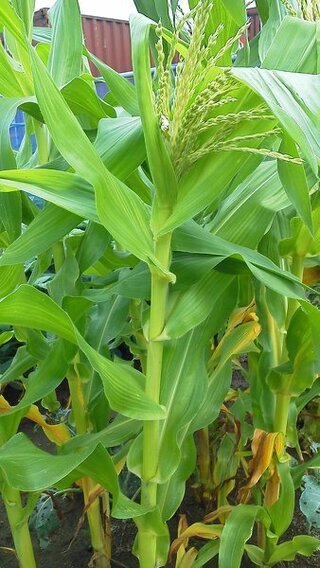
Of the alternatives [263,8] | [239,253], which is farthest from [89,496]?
[263,8]

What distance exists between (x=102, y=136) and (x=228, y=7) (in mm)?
231

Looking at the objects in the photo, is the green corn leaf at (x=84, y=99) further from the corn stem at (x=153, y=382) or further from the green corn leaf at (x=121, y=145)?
the corn stem at (x=153, y=382)

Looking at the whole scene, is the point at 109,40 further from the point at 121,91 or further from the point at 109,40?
the point at 121,91

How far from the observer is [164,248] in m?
0.66

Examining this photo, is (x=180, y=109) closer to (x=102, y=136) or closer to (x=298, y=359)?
(x=102, y=136)

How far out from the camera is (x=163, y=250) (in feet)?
2.17

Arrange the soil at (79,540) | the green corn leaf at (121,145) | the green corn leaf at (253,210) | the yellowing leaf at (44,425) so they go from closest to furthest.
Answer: the green corn leaf at (121,145) < the green corn leaf at (253,210) < the yellowing leaf at (44,425) < the soil at (79,540)

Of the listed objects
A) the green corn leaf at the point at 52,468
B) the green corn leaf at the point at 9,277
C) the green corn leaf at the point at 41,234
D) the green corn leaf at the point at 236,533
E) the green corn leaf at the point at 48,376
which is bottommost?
the green corn leaf at the point at 236,533

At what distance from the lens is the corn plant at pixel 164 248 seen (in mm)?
538

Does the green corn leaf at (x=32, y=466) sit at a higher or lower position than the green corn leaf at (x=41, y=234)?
lower

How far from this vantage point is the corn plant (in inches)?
21.2

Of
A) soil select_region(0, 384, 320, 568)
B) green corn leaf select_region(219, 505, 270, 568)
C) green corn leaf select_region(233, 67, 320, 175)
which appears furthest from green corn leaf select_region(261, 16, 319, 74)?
soil select_region(0, 384, 320, 568)

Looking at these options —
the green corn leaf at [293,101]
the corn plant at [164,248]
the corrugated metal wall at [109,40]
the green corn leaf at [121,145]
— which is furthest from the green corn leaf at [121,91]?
the corrugated metal wall at [109,40]

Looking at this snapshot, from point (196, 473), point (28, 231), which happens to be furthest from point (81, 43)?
point (196, 473)
